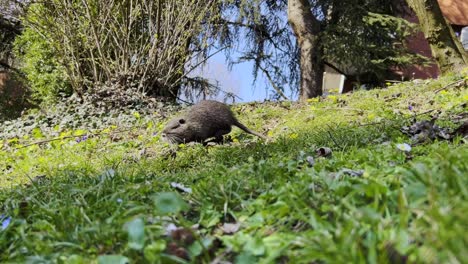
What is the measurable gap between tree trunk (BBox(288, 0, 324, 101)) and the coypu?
18.1 feet

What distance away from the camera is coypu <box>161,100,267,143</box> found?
640cm

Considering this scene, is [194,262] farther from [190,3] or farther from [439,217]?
[190,3]

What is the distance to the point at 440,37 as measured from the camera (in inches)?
345

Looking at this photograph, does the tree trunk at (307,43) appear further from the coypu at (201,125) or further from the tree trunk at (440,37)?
the coypu at (201,125)

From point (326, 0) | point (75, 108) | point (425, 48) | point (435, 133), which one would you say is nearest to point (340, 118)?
point (435, 133)

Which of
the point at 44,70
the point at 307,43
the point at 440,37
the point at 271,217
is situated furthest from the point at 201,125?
the point at 44,70

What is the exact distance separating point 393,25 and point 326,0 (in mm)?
2120

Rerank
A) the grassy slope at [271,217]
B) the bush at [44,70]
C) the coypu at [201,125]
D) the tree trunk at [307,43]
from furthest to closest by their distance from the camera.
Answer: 1. the bush at [44,70]
2. the tree trunk at [307,43]
3. the coypu at [201,125]
4. the grassy slope at [271,217]

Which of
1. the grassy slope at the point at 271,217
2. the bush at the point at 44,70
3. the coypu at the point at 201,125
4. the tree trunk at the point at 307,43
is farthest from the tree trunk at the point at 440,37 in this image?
the bush at the point at 44,70

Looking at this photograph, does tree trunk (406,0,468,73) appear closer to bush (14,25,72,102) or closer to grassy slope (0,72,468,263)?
grassy slope (0,72,468,263)

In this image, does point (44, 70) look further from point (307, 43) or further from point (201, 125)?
point (201, 125)

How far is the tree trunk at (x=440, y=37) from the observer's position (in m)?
8.71

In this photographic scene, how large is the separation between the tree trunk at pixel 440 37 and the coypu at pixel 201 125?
4458mm

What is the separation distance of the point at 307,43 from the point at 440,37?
151 inches
